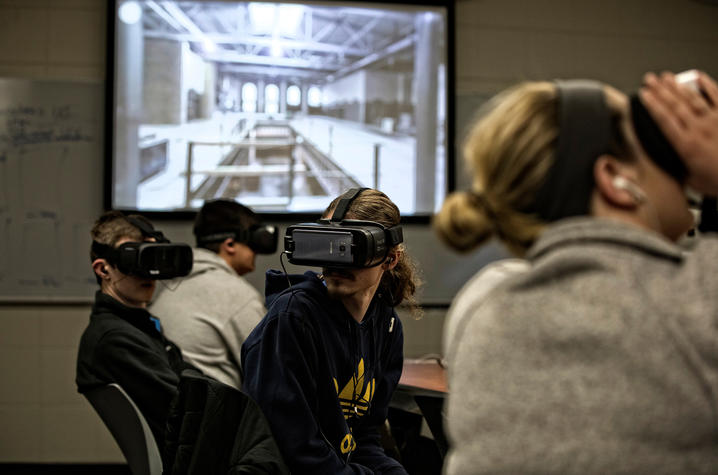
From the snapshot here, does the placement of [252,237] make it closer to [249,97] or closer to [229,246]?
[229,246]

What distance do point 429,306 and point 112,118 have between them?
1926 millimetres

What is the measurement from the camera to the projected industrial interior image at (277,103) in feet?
12.0

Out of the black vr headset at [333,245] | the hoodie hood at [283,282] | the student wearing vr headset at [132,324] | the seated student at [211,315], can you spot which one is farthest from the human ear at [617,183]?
the seated student at [211,315]

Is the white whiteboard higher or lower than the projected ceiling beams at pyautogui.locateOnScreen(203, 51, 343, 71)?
lower

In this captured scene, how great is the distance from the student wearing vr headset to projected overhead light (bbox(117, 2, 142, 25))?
1784 mm

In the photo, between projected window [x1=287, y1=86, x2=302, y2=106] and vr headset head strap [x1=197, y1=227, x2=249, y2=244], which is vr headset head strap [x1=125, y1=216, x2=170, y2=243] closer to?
vr headset head strap [x1=197, y1=227, x2=249, y2=244]

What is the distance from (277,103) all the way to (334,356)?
2.37 m

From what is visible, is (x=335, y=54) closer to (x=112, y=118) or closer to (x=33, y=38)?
(x=112, y=118)

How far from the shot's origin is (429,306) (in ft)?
12.9

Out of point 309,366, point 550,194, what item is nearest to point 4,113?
point 309,366

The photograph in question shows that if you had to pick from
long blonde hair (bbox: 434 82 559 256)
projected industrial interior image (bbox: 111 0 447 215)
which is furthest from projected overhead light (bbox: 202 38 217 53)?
long blonde hair (bbox: 434 82 559 256)

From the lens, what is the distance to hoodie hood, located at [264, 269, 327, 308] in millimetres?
1663

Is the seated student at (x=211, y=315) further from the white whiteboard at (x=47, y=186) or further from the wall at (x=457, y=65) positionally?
the white whiteboard at (x=47, y=186)

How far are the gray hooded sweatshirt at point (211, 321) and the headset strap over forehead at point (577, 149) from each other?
1842 millimetres
